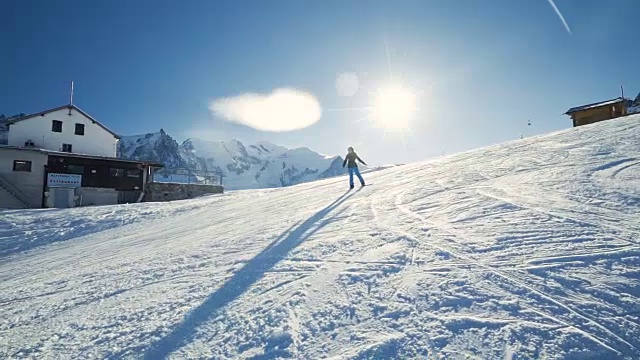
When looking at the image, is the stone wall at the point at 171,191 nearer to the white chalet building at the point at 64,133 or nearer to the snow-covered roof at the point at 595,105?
the white chalet building at the point at 64,133

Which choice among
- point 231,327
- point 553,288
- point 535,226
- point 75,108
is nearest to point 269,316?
point 231,327

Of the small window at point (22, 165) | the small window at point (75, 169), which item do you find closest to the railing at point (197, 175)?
the small window at point (75, 169)

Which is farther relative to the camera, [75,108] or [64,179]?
[75,108]

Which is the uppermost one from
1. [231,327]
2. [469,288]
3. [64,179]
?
[64,179]

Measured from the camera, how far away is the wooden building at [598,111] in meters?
23.5

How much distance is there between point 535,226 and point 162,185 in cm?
3213

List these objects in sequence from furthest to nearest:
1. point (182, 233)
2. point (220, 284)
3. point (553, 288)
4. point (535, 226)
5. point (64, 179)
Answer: point (64, 179)
point (182, 233)
point (535, 226)
point (220, 284)
point (553, 288)

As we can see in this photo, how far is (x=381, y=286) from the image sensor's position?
3.48 m

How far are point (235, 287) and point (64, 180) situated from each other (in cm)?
3096

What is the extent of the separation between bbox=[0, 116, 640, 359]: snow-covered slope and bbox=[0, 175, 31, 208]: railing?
23704mm

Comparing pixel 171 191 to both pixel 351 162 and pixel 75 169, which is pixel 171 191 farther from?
pixel 351 162

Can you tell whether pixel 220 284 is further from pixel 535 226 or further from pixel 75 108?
pixel 75 108

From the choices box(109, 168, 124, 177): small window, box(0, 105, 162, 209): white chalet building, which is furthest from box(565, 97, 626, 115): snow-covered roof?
box(109, 168, 124, 177): small window

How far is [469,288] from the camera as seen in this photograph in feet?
10.4
